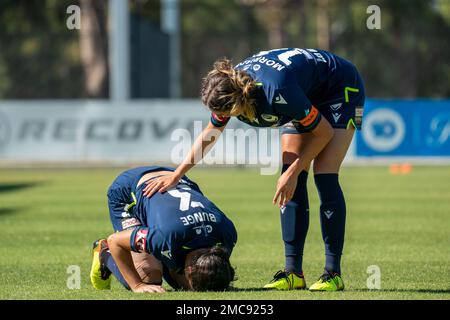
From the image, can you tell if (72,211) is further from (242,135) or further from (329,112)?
(242,135)

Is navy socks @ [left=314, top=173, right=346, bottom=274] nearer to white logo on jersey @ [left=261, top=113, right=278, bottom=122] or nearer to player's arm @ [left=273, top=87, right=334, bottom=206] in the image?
player's arm @ [left=273, top=87, right=334, bottom=206]

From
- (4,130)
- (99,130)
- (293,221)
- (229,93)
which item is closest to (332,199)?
(293,221)

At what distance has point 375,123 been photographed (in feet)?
85.3

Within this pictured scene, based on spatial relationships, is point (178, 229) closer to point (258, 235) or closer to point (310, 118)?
point (310, 118)

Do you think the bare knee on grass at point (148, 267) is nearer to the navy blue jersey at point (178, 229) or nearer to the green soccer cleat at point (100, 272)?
the navy blue jersey at point (178, 229)

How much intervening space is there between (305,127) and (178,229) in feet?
3.70

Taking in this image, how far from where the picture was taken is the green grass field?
756 cm

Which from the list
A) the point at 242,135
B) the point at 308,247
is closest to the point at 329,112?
the point at 308,247

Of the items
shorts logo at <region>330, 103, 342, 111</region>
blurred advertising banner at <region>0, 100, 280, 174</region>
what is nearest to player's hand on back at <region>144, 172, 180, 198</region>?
shorts logo at <region>330, 103, 342, 111</region>

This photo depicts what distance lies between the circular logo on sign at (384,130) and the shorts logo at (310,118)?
62.6ft

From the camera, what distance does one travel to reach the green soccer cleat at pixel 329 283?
7280 millimetres

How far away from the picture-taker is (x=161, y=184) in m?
7.31

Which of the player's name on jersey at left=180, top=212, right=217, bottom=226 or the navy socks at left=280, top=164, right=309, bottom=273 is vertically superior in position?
the player's name on jersey at left=180, top=212, right=217, bottom=226
